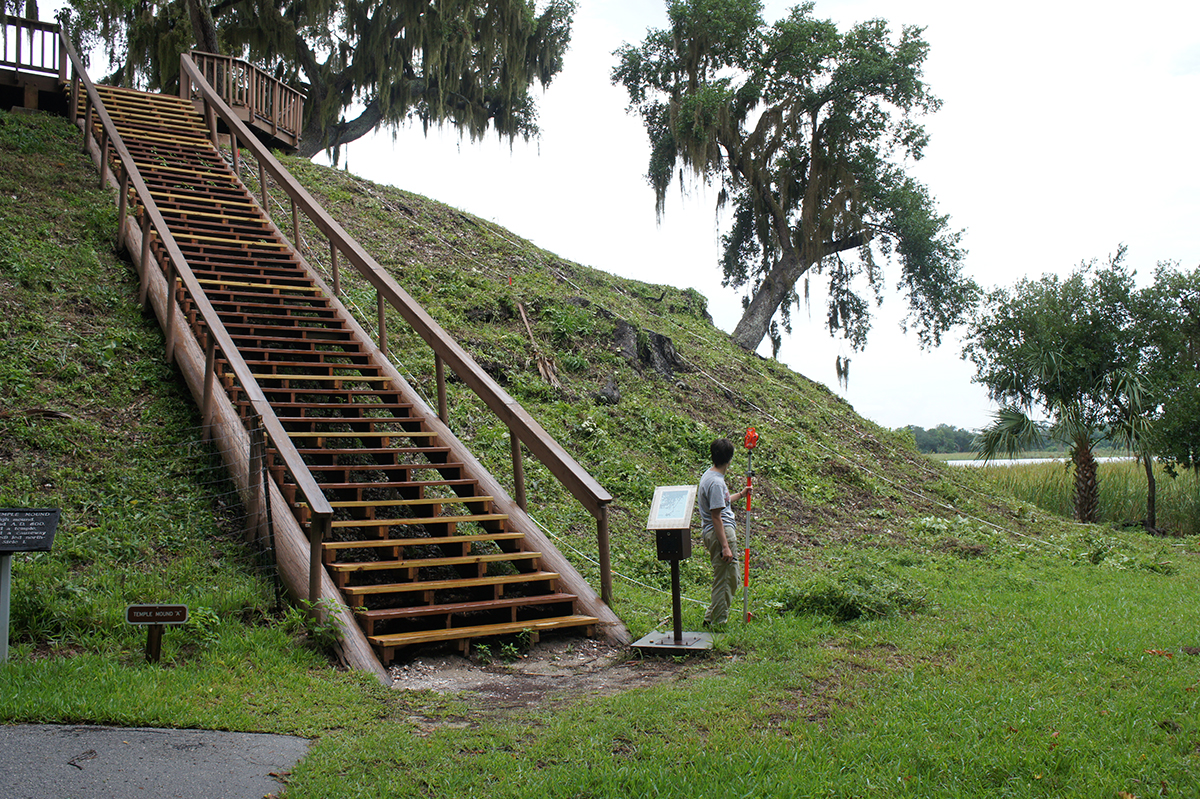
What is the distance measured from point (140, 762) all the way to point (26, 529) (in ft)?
6.10

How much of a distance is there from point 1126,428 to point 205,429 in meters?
18.1

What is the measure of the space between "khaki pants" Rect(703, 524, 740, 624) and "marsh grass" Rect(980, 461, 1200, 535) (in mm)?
13944

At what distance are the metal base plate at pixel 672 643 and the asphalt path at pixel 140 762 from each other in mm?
2496

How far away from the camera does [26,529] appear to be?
461 cm

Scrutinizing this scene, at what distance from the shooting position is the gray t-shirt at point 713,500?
20.2 feet

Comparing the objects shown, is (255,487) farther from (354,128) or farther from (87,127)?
(354,128)

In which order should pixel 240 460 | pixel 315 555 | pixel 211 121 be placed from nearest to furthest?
1. pixel 315 555
2. pixel 240 460
3. pixel 211 121

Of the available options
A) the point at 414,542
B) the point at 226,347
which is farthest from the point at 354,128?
the point at 414,542

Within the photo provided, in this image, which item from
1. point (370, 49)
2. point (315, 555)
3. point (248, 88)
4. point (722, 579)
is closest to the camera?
point (315, 555)

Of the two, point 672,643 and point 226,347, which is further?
point 226,347

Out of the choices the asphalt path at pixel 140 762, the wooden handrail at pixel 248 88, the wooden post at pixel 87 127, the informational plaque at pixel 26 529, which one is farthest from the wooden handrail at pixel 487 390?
the wooden handrail at pixel 248 88

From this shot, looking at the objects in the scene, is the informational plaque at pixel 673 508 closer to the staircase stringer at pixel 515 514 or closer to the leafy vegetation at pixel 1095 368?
the staircase stringer at pixel 515 514

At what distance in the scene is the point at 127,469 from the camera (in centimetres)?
704

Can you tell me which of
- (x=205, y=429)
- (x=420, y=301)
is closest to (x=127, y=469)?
(x=205, y=429)
